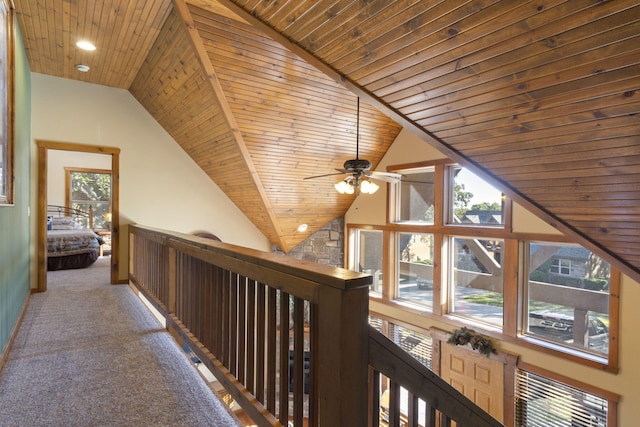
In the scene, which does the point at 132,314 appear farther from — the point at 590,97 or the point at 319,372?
the point at 590,97

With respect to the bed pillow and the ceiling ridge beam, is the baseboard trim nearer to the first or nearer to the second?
the ceiling ridge beam

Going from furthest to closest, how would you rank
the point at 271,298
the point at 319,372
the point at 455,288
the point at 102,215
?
the point at 102,215, the point at 455,288, the point at 271,298, the point at 319,372

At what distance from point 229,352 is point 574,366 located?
4.37m

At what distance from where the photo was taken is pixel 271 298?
59.8 inches

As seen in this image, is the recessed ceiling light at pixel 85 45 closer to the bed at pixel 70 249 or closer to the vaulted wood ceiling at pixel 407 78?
the vaulted wood ceiling at pixel 407 78

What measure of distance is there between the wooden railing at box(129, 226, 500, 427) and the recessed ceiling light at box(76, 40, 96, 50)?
9.86 feet

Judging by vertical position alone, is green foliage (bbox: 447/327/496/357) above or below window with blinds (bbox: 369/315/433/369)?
above

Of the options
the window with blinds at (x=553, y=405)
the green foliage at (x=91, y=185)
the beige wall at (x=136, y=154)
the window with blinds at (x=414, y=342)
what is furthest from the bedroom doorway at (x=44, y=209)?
the window with blinds at (x=553, y=405)

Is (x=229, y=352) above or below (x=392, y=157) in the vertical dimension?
below

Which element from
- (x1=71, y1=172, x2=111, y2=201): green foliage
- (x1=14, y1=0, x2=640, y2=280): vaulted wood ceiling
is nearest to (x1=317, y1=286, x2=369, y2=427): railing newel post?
(x1=14, y1=0, x2=640, y2=280): vaulted wood ceiling

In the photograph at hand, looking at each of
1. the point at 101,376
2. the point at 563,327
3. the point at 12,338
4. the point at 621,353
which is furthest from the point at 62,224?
the point at 621,353

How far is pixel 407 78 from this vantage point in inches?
110

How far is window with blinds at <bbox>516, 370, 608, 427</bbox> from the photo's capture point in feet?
13.8

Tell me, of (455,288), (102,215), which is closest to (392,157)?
(455,288)
